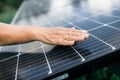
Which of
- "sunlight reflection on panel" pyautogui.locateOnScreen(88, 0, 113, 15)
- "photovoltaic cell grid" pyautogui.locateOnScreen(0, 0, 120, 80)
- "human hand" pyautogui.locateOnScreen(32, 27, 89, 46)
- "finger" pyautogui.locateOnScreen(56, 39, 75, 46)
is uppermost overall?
"human hand" pyautogui.locateOnScreen(32, 27, 89, 46)

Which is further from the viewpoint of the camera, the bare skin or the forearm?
the forearm

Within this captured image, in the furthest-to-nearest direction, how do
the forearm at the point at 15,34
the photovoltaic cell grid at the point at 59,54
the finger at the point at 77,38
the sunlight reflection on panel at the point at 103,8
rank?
the sunlight reflection on panel at the point at 103,8 < the forearm at the point at 15,34 < the finger at the point at 77,38 < the photovoltaic cell grid at the point at 59,54

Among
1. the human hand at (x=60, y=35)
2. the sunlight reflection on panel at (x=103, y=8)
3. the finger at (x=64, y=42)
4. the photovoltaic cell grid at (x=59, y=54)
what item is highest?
the human hand at (x=60, y=35)

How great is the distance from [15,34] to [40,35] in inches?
13.7

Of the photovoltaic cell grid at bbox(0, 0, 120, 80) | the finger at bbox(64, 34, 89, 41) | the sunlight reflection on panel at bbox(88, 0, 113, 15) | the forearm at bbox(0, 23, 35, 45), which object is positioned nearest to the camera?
the photovoltaic cell grid at bbox(0, 0, 120, 80)

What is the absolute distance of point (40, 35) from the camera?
414cm

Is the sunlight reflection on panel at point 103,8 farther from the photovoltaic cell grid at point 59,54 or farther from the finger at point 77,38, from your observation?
the finger at point 77,38

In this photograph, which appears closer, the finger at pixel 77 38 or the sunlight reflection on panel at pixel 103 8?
the finger at pixel 77 38

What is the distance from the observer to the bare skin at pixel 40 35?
3881 millimetres

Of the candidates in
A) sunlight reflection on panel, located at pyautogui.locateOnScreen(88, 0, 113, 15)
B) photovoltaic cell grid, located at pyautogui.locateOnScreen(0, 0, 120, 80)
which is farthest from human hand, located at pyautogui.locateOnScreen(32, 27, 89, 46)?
sunlight reflection on panel, located at pyautogui.locateOnScreen(88, 0, 113, 15)

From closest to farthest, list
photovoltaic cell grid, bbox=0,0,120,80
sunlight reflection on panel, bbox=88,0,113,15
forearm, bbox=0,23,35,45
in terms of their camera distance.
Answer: photovoltaic cell grid, bbox=0,0,120,80 → forearm, bbox=0,23,35,45 → sunlight reflection on panel, bbox=88,0,113,15

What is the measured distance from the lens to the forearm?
418 centimetres

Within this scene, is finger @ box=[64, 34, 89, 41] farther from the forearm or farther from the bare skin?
the forearm

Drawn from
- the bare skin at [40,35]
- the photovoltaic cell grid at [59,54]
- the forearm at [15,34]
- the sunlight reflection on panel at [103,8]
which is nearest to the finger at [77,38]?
the bare skin at [40,35]
